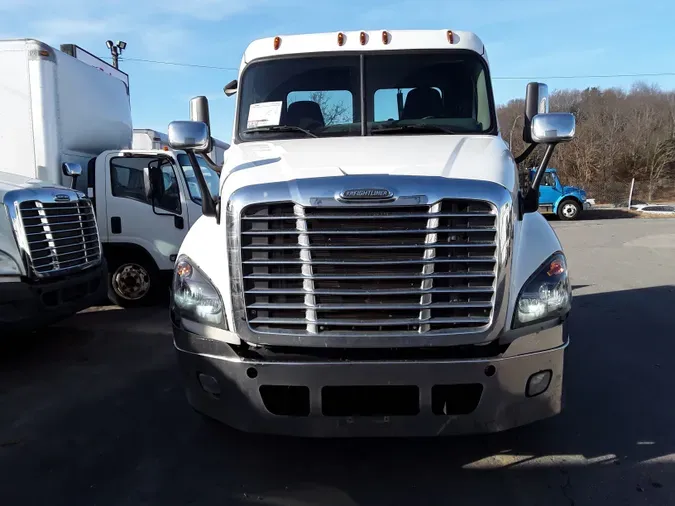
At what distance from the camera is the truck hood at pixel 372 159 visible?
3.23 meters

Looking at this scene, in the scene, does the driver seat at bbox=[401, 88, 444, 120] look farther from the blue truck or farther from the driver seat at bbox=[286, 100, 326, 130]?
the blue truck

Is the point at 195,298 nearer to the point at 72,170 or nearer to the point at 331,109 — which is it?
the point at 331,109

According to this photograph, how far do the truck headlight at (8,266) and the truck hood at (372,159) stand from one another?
2589 millimetres

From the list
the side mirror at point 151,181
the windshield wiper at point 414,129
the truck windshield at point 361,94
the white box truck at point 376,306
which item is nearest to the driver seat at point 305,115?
the truck windshield at point 361,94

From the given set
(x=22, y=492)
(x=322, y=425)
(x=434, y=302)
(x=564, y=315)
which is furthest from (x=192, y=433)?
(x=564, y=315)

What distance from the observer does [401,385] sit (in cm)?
299

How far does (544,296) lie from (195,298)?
193cm

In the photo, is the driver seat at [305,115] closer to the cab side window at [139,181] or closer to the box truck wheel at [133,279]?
the cab side window at [139,181]

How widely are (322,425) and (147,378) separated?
273cm

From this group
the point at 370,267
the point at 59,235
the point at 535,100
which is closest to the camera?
the point at 370,267

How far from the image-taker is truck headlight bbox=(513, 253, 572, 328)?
10.2 feet

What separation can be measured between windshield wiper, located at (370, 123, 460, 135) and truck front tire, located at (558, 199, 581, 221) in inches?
863

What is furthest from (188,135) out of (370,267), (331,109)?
(370,267)

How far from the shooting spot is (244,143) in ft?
14.3
